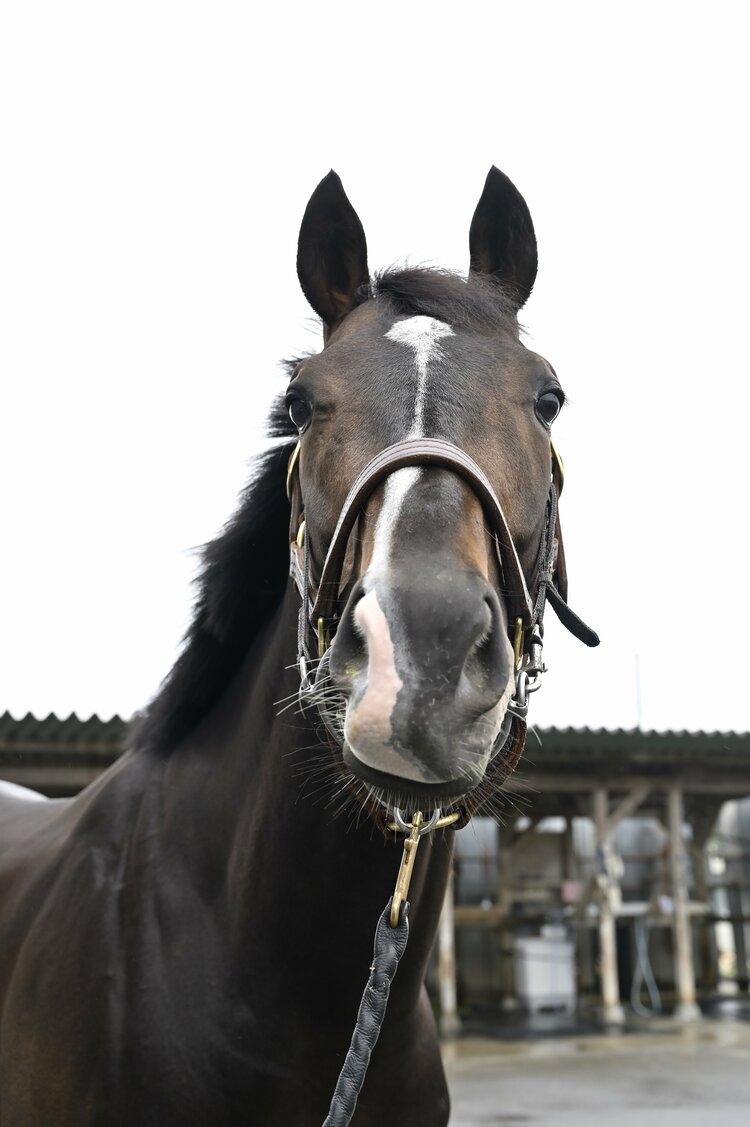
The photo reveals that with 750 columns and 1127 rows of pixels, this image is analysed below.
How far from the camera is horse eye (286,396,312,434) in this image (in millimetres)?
1857

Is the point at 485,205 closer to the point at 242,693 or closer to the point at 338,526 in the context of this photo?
the point at 338,526

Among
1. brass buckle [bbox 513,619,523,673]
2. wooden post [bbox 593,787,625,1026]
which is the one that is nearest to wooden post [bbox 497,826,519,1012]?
wooden post [bbox 593,787,625,1026]

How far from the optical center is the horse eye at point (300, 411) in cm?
186

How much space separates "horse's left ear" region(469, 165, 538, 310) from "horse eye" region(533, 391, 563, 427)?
1.23 ft

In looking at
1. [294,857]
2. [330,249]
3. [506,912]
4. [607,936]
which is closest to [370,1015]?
[294,857]

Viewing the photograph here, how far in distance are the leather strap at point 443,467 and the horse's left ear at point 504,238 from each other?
798mm

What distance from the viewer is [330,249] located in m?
2.18

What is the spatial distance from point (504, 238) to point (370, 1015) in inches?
62.7

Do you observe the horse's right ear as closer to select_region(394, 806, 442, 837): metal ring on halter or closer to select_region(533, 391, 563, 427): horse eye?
select_region(533, 391, 563, 427): horse eye

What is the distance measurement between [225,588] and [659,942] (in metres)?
17.0

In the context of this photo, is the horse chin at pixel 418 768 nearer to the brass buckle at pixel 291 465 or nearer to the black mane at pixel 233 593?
the brass buckle at pixel 291 465

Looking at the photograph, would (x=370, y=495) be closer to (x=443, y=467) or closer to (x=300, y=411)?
(x=443, y=467)

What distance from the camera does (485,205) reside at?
2232mm

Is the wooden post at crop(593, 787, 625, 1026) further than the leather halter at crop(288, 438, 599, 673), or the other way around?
the wooden post at crop(593, 787, 625, 1026)
